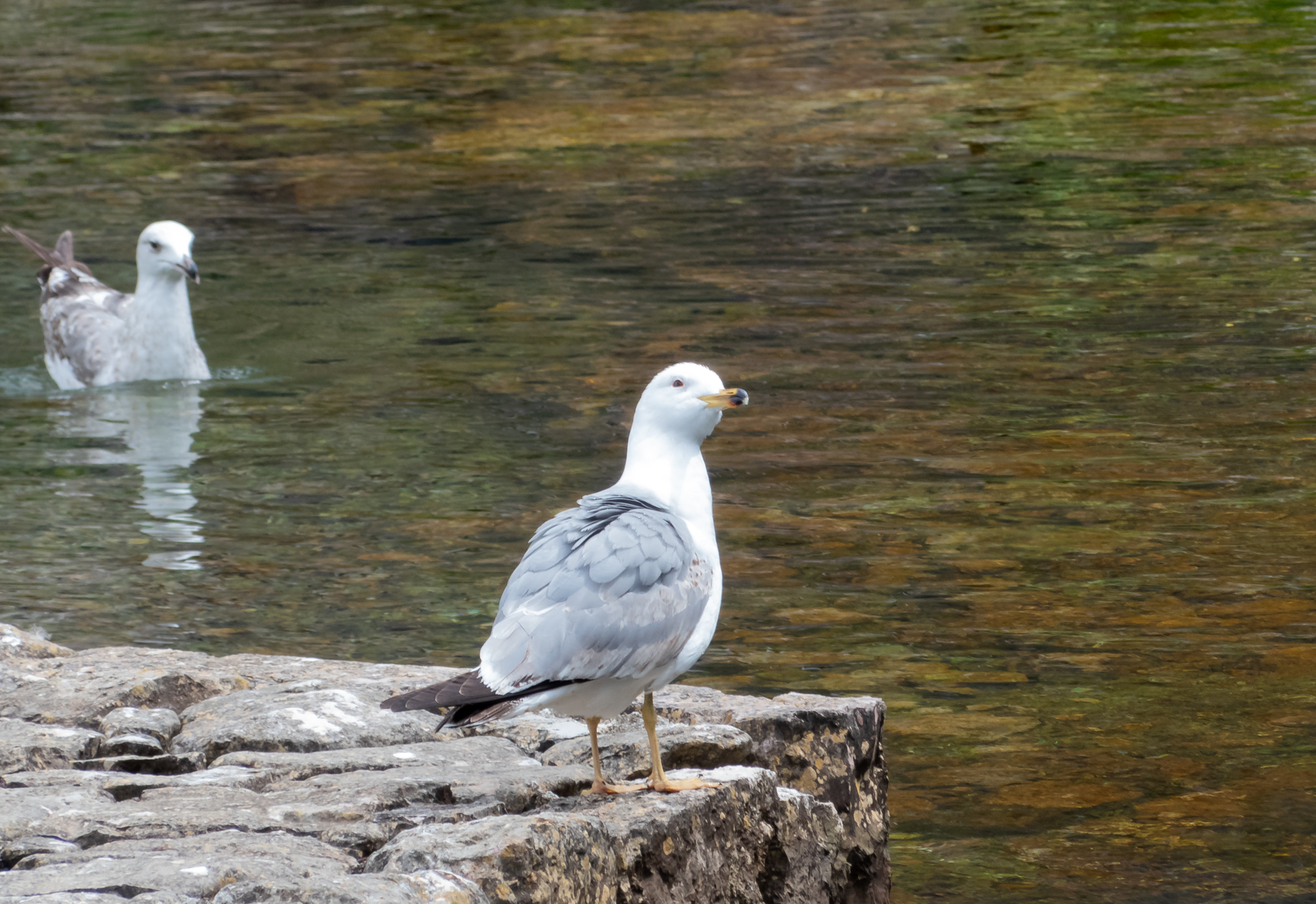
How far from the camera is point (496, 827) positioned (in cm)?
349

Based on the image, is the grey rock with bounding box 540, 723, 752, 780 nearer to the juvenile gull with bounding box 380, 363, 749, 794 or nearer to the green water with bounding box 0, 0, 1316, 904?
the juvenile gull with bounding box 380, 363, 749, 794

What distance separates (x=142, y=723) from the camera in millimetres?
4402

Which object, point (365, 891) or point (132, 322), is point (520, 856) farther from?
point (132, 322)

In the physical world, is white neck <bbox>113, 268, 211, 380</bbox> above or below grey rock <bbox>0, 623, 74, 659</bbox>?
above

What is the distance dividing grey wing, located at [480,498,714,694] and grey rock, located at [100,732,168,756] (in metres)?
1.04

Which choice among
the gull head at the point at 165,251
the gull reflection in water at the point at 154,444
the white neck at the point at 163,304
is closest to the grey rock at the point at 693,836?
the gull reflection in water at the point at 154,444

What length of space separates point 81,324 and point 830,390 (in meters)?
4.90

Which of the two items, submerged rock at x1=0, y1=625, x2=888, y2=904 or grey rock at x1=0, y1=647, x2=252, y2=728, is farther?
grey rock at x1=0, y1=647, x2=252, y2=728

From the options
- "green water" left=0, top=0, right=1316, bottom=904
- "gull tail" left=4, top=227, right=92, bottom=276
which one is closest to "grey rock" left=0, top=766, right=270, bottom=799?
"green water" left=0, top=0, right=1316, bottom=904

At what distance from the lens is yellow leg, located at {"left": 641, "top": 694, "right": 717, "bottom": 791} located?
386 centimetres

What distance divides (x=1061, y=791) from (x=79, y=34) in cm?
2533

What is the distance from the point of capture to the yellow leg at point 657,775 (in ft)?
12.7

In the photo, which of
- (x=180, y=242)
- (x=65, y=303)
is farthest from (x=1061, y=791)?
(x=65, y=303)

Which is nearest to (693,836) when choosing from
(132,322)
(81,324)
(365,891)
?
(365,891)
